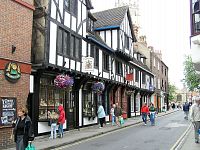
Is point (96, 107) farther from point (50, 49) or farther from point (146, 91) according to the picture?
point (146, 91)

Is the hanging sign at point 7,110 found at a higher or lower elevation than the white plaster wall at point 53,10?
lower

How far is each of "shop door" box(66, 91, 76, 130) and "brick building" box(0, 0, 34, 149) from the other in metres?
5.84

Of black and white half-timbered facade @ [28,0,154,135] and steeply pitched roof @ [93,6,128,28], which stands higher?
steeply pitched roof @ [93,6,128,28]

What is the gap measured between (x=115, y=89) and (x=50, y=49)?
44.7 feet

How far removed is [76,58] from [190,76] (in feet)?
126

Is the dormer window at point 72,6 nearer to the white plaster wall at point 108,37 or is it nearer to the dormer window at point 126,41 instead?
the white plaster wall at point 108,37

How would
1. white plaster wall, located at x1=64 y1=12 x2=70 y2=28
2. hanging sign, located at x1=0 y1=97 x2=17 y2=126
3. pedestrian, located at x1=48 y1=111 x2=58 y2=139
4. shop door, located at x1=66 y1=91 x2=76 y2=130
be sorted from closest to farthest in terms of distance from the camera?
hanging sign, located at x1=0 y1=97 x2=17 y2=126
pedestrian, located at x1=48 y1=111 x2=58 y2=139
white plaster wall, located at x1=64 y1=12 x2=70 y2=28
shop door, located at x1=66 y1=91 x2=76 y2=130

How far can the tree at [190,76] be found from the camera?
53469 mm

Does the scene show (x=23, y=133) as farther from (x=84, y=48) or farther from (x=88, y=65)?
(x=84, y=48)

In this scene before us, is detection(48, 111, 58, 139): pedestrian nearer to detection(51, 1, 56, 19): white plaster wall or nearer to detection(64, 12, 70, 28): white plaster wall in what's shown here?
detection(51, 1, 56, 19): white plaster wall

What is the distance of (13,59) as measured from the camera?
13609mm

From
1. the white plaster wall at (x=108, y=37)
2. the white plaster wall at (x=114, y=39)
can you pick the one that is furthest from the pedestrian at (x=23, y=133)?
the white plaster wall at (x=114, y=39)

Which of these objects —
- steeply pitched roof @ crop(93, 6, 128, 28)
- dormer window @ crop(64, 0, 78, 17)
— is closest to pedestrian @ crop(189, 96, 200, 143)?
dormer window @ crop(64, 0, 78, 17)

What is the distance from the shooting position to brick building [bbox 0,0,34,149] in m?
12.9
